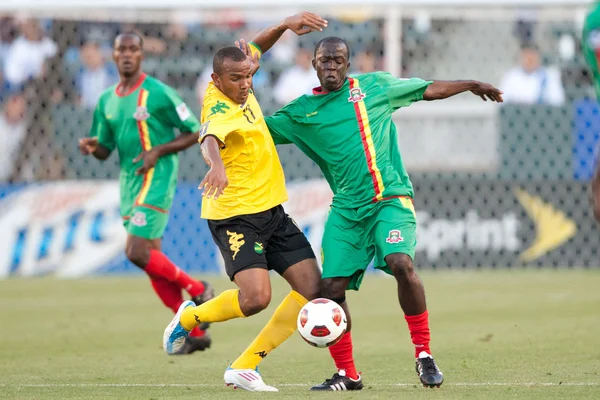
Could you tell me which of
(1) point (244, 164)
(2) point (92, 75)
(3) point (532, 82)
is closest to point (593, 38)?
(1) point (244, 164)

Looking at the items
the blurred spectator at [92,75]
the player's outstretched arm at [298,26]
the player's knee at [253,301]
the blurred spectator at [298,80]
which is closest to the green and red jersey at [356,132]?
the player's outstretched arm at [298,26]

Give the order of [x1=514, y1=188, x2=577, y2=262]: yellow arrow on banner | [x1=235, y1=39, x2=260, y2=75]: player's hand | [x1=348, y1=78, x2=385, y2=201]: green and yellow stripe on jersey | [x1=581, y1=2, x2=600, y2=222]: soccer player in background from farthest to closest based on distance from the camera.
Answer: [x1=514, y1=188, x2=577, y2=262]: yellow arrow on banner
[x1=235, y1=39, x2=260, y2=75]: player's hand
[x1=348, y1=78, x2=385, y2=201]: green and yellow stripe on jersey
[x1=581, y1=2, x2=600, y2=222]: soccer player in background

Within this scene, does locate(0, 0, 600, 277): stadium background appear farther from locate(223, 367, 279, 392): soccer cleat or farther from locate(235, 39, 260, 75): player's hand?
locate(223, 367, 279, 392): soccer cleat

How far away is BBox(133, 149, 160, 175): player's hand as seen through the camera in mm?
9445

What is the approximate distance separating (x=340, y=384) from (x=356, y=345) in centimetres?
236

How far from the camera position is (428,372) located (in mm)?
6676

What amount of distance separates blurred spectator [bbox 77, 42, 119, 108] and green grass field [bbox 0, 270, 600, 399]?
2.96m

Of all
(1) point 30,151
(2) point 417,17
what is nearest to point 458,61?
(2) point 417,17

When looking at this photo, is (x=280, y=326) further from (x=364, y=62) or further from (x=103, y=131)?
(x=364, y=62)

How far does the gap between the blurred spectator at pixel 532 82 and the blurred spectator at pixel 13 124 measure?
6739mm

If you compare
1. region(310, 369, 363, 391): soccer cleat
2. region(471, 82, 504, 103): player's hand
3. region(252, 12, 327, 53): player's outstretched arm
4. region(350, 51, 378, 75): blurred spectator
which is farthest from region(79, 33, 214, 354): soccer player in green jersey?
region(350, 51, 378, 75): blurred spectator

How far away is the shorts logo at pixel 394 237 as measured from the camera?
682 cm

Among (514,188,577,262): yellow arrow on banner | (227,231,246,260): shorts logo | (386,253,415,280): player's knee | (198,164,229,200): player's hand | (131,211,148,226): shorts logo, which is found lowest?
(514,188,577,262): yellow arrow on banner

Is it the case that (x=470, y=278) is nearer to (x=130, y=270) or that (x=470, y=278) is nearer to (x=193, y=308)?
(x=130, y=270)
